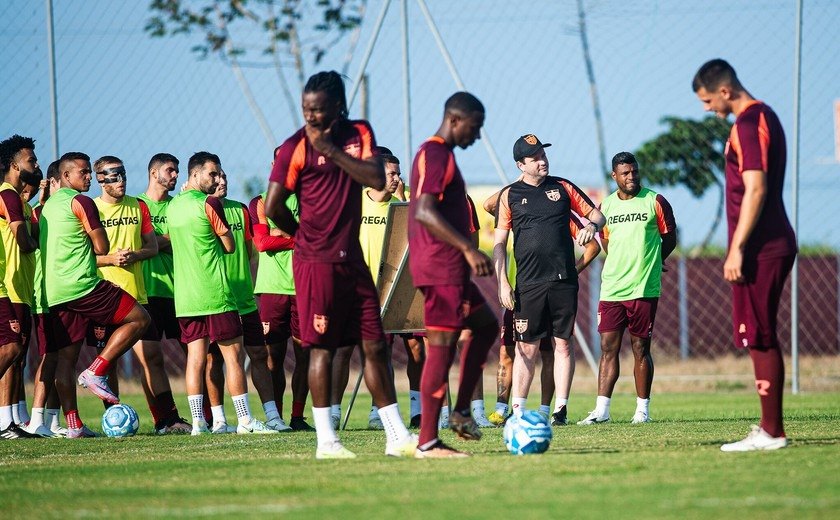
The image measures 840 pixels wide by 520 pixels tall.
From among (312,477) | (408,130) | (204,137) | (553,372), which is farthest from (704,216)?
(312,477)

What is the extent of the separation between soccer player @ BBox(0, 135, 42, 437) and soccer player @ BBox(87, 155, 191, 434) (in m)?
0.65

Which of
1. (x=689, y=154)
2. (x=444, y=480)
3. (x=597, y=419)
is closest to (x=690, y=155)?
(x=689, y=154)

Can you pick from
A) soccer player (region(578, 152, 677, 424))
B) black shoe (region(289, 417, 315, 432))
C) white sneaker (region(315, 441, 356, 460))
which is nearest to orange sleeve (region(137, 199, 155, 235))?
black shoe (region(289, 417, 315, 432))

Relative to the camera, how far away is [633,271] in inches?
498

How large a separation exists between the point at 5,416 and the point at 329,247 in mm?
5470

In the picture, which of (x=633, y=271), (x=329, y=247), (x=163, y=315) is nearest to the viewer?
(x=329, y=247)

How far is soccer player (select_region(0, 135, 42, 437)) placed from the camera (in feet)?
38.2

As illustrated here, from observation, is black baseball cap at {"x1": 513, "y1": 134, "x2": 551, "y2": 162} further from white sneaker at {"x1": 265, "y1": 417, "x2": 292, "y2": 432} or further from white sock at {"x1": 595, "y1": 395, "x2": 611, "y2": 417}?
white sneaker at {"x1": 265, "y1": 417, "x2": 292, "y2": 432}

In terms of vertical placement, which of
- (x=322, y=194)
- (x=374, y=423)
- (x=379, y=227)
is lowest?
(x=374, y=423)

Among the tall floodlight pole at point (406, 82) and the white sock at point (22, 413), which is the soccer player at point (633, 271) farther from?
the white sock at point (22, 413)

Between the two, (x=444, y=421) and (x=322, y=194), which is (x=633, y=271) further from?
(x=322, y=194)

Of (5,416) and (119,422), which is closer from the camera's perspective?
(119,422)

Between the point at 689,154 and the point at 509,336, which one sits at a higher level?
the point at 689,154

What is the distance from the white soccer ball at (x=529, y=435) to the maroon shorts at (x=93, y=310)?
15.7 ft
